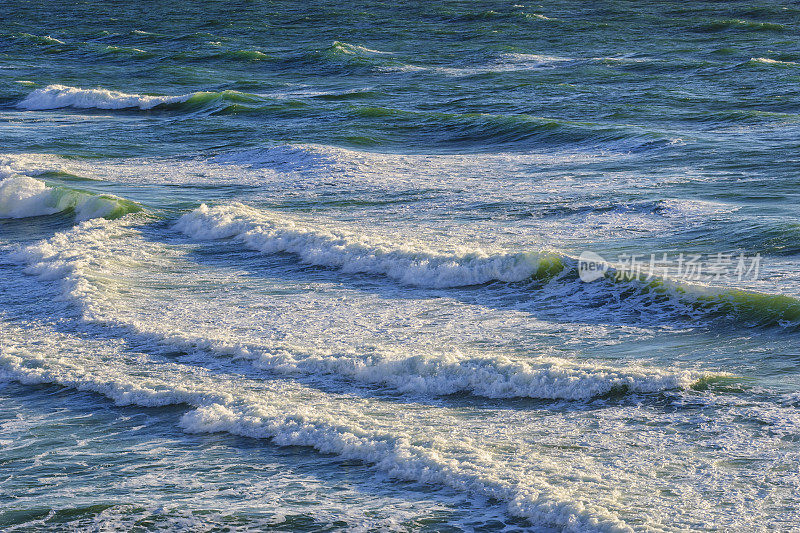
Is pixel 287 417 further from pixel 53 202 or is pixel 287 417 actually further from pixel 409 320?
pixel 53 202

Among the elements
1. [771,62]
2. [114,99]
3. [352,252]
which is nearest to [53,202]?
[352,252]

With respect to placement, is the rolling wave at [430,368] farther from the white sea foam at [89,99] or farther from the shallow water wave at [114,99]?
the white sea foam at [89,99]

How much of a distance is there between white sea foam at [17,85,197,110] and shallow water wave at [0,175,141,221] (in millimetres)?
12690

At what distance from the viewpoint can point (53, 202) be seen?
15.7 meters

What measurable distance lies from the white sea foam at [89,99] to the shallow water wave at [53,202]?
A: 1269 cm

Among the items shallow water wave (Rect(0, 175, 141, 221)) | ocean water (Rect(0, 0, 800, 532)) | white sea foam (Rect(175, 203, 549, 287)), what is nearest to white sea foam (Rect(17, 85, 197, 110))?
ocean water (Rect(0, 0, 800, 532))

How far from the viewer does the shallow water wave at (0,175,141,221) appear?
14977 mm

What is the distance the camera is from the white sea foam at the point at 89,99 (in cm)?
2867

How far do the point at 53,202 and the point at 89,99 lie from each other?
1488 cm

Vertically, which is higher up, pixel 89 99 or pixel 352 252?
pixel 89 99

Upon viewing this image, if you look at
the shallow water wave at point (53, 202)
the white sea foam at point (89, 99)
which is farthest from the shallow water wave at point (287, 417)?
the white sea foam at point (89, 99)

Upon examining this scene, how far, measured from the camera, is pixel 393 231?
43.4 feet

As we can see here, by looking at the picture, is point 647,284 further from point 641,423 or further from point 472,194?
point 472,194

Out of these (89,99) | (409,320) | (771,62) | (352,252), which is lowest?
(409,320)
